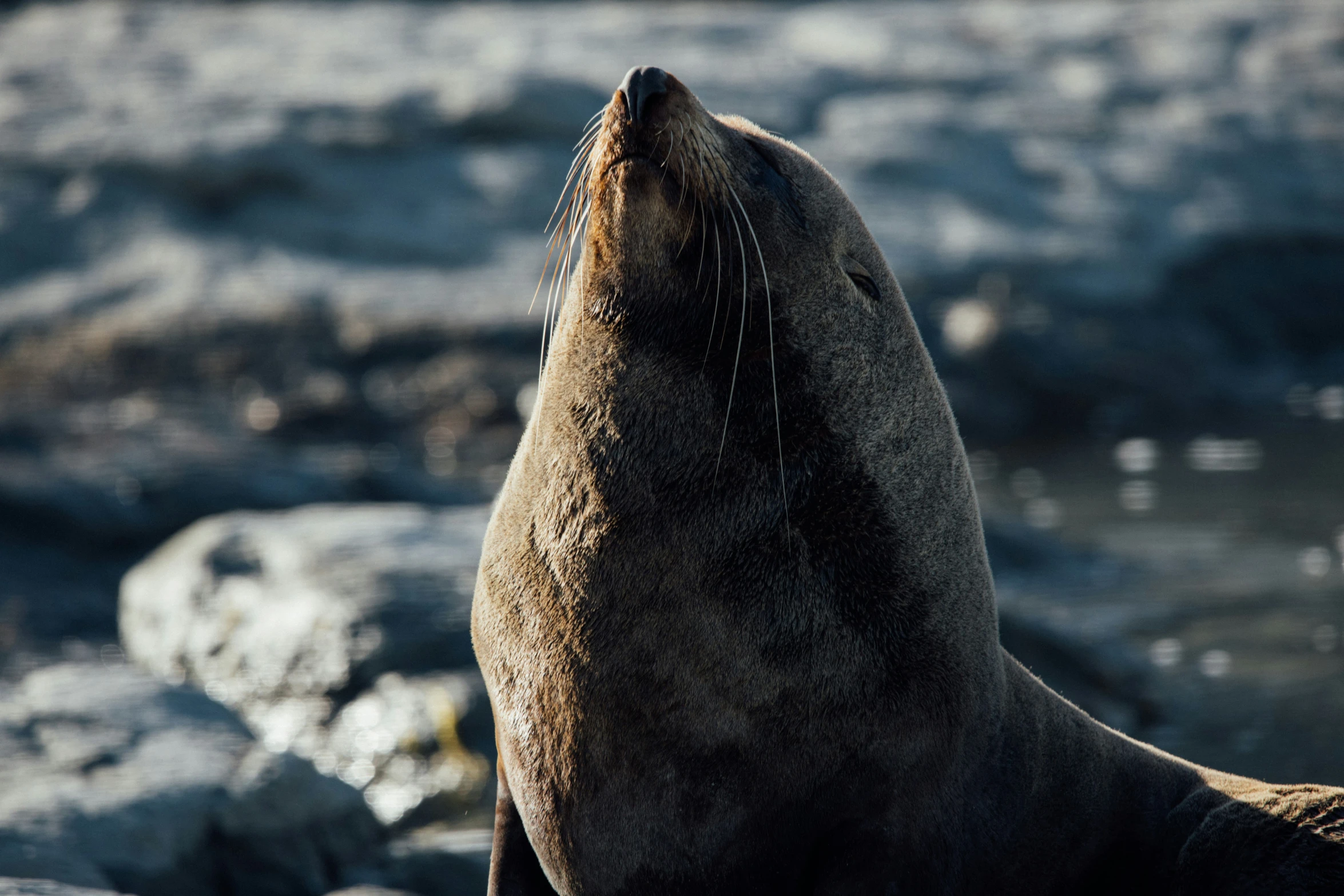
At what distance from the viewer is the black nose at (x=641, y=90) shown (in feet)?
11.6

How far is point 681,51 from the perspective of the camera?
74.9 feet

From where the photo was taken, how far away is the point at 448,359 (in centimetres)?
1667

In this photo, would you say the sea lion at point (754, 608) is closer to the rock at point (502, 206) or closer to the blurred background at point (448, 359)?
the blurred background at point (448, 359)

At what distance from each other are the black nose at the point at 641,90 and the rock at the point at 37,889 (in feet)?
8.01

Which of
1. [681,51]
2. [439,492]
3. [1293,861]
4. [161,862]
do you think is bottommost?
[161,862]

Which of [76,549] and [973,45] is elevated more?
[973,45]

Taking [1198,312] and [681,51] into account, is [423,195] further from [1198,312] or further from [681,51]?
[1198,312]

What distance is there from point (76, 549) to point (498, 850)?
285 inches

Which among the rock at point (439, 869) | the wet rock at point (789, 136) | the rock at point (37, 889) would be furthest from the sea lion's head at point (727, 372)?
the wet rock at point (789, 136)

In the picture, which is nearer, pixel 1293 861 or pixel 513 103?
pixel 1293 861

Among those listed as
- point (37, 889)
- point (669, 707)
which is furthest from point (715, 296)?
point (37, 889)

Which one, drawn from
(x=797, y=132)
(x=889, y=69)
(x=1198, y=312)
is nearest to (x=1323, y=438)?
(x=1198, y=312)

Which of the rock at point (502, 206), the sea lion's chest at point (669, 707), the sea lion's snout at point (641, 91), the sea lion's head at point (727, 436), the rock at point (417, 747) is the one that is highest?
the rock at point (502, 206)

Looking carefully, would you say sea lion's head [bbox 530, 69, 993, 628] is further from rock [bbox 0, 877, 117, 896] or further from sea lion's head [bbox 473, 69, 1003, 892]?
rock [bbox 0, 877, 117, 896]
